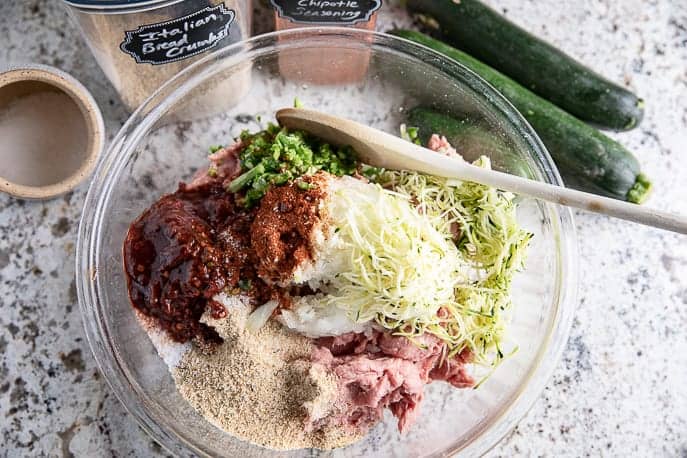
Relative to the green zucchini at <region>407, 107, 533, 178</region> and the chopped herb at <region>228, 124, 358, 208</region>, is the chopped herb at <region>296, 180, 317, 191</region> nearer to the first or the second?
the chopped herb at <region>228, 124, 358, 208</region>

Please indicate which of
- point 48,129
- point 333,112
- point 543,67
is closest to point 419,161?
point 333,112

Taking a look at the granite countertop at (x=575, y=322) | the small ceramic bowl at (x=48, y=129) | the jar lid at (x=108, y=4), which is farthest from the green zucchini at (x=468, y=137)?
the small ceramic bowl at (x=48, y=129)

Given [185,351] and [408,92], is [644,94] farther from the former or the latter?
[185,351]

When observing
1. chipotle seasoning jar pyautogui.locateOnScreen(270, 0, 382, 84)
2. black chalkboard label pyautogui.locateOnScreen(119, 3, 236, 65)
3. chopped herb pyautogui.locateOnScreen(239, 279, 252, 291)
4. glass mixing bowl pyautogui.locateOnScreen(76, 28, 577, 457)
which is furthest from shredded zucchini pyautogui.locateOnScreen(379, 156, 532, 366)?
black chalkboard label pyautogui.locateOnScreen(119, 3, 236, 65)

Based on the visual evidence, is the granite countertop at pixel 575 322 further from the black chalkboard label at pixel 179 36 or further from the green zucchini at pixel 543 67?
the black chalkboard label at pixel 179 36

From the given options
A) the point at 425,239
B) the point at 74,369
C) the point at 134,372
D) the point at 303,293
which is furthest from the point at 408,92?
the point at 74,369

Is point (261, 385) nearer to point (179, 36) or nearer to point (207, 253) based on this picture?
point (207, 253)
